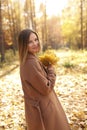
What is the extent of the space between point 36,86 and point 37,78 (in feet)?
0.36

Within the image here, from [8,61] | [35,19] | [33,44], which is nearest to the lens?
[33,44]

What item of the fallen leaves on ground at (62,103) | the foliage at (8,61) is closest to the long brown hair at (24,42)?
the fallen leaves on ground at (62,103)

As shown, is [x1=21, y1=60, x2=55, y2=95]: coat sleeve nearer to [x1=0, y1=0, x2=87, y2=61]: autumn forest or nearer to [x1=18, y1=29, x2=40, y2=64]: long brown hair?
[x1=18, y1=29, x2=40, y2=64]: long brown hair

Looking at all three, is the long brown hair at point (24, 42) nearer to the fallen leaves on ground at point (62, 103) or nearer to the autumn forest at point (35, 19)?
the fallen leaves on ground at point (62, 103)

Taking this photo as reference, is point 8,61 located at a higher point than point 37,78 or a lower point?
lower

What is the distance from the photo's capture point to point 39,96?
3.22 meters

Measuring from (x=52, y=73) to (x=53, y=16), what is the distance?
5614 centimetres

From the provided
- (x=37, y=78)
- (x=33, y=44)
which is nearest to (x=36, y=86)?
(x=37, y=78)

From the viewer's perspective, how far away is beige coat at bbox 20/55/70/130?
10.2 feet

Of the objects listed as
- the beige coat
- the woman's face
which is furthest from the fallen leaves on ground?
the woman's face

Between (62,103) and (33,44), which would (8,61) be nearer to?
(62,103)

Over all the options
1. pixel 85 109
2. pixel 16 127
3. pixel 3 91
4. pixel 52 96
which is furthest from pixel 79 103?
pixel 52 96

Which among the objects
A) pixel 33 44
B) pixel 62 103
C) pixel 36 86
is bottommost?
pixel 62 103

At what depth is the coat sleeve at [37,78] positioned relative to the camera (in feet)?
10.1
